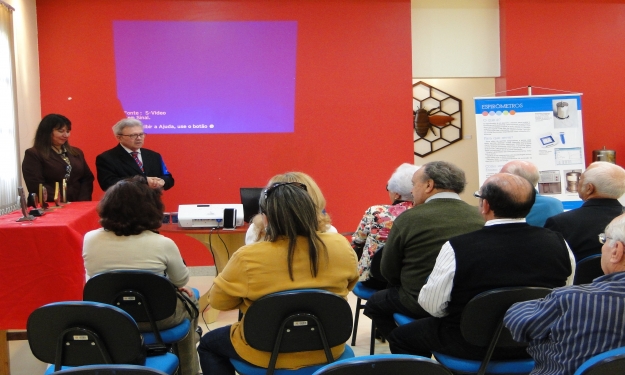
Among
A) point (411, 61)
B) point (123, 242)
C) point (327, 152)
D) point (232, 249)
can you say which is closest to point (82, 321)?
point (123, 242)

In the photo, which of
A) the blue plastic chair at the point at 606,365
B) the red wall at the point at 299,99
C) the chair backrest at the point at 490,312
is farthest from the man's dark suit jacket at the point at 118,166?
the blue plastic chair at the point at 606,365

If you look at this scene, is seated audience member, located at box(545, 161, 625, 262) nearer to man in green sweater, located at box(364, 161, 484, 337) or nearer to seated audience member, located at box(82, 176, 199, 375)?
man in green sweater, located at box(364, 161, 484, 337)

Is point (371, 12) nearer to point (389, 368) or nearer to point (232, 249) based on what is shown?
point (232, 249)

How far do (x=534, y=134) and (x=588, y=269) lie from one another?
149 inches

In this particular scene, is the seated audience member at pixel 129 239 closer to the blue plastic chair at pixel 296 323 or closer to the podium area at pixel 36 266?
the podium area at pixel 36 266

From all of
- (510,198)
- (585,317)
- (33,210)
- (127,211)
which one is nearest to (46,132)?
(33,210)

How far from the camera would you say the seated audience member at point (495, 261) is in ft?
7.23

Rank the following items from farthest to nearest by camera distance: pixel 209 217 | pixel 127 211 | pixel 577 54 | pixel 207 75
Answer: pixel 577 54
pixel 207 75
pixel 209 217
pixel 127 211

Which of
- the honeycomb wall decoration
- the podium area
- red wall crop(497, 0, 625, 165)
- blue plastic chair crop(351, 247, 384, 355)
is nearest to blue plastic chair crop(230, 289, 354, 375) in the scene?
blue plastic chair crop(351, 247, 384, 355)

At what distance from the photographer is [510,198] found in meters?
2.27

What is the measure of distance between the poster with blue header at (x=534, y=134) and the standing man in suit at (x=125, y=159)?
3.40 metres

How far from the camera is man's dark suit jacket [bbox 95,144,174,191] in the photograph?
463cm

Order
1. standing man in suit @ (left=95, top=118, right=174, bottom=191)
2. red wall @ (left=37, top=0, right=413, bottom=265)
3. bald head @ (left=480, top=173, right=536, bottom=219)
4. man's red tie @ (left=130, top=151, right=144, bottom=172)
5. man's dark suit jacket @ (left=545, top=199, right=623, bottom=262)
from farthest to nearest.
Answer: red wall @ (left=37, top=0, right=413, bottom=265) < man's red tie @ (left=130, top=151, right=144, bottom=172) < standing man in suit @ (left=95, top=118, right=174, bottom=191) < man's dark suit jacket @ (left=545, top=199, right=623, bottom=262) < bald head @ (left=480, top=173, right=536, bottom=219)

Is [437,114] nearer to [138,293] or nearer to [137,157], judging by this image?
[137,157]
